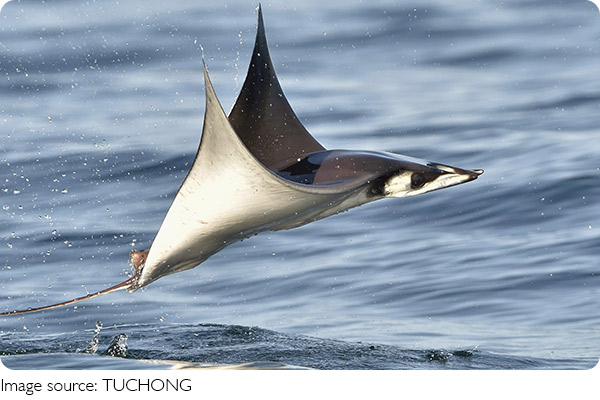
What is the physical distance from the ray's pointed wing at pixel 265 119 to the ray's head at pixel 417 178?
552 mm

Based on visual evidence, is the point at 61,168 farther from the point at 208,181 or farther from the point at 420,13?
the point at 420,13

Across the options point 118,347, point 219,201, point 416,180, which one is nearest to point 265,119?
point 416,180

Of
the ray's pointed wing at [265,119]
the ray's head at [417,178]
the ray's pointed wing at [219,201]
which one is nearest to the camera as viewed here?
the ray's pointed wing at [219,201]

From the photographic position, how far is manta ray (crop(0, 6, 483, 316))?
103 inches

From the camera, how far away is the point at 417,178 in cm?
332

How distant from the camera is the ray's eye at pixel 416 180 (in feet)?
10.9

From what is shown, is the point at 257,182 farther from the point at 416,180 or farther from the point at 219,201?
the point at 416,180

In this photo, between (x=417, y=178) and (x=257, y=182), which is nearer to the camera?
(x=257, y=182)

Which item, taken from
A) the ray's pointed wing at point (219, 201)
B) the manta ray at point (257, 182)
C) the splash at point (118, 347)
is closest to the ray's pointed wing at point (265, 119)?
the manta ray at point (257, 182)

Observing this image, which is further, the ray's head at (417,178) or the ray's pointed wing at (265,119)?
the ray's pointed wing at (265,119)

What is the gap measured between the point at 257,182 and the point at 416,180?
87 centimetres

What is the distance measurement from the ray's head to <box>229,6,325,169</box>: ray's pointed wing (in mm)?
552

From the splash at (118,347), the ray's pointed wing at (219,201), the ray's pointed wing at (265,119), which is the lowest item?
the splash at (118,347)

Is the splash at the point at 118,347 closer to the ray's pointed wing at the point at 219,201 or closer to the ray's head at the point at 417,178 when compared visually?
the ray's pointed wing at the point at 219,201
